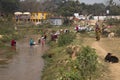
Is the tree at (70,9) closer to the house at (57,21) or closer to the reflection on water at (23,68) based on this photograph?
the house at (57,21)

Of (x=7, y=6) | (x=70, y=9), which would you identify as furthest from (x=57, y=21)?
(x=7, y=6)

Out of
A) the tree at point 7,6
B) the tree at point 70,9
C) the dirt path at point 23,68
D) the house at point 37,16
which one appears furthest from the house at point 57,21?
the dirt path at point 23,68

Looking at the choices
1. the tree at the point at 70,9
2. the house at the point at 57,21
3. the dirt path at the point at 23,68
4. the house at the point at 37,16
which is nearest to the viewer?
the dirt path at the point at 23,68

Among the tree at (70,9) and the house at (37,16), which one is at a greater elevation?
the tree at (70,9)

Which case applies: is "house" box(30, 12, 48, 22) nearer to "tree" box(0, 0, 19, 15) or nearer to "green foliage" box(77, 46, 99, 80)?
"tree" box(0, 0, 19, 15)

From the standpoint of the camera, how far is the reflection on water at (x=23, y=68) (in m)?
18.8

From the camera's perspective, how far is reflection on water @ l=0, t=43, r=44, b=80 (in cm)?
1881

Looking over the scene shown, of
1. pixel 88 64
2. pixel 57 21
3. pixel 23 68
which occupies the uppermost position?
pixel 57 21

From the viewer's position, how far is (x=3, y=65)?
22797 mm

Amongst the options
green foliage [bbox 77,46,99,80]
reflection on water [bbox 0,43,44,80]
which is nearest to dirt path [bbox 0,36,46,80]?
reflection on water [bbox 0,43,44,80]

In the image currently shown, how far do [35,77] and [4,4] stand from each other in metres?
54.6

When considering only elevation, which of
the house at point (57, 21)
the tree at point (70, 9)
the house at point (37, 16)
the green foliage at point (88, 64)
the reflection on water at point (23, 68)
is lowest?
the reflection on water at point (23, 68)

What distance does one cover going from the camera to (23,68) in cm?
2161

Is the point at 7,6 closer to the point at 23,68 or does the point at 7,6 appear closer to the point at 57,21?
the point at 57,21
